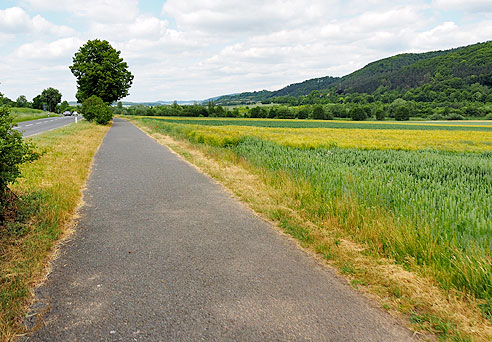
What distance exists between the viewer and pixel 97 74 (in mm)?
44719

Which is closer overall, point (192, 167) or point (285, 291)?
point (285, 291)

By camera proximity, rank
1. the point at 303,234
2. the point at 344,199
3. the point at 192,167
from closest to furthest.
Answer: the point at 303,234, the point at 344,199, the point at 192,167

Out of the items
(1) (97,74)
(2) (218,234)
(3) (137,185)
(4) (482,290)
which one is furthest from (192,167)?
(1) (97,74)

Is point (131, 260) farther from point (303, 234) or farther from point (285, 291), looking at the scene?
point (303, 234)

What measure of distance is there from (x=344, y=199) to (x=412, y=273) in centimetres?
227

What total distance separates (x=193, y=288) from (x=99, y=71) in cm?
4861

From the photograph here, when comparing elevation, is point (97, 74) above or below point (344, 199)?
above

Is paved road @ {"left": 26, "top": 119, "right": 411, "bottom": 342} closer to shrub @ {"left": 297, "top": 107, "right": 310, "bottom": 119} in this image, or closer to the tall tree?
shrub @ {"left": 297, "top": 107, "right": 310, "bottom": 119}

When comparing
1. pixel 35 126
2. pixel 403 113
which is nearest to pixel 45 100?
pixel 35 126

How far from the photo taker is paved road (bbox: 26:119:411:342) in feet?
8.75

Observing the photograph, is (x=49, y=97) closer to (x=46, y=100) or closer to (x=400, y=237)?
(x=46, y=100)

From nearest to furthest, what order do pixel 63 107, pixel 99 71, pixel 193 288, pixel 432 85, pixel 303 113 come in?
pixel 193 288 < pixel 99 71 < pixel 303 113 < pixel 432 85 < pixel 63 107

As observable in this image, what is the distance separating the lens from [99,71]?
44.6 metres

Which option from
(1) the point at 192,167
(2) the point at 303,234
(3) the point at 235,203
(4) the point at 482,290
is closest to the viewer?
(4) the point at 482,290
